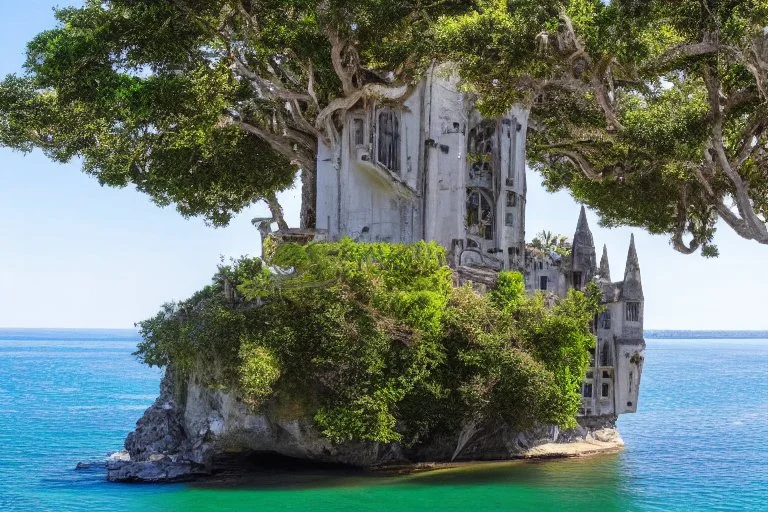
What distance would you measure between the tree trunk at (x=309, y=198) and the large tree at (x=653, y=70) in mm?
11916

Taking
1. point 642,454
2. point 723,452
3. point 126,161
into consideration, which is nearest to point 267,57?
point 126,161

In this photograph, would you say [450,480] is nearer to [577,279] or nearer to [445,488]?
[445,488]

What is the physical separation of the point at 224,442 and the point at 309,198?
14652 millimetres

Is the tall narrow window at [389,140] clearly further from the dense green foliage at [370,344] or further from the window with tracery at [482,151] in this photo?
the dense green foliage at [370,344]

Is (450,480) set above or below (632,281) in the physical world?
below

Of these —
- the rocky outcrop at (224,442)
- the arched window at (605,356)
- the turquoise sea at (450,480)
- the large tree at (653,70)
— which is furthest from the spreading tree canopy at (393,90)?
the rocky outcrop at (224,442)

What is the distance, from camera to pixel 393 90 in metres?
41.5

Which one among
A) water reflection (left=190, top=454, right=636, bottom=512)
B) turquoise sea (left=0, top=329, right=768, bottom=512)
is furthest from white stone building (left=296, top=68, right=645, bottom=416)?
water reflection (left=190, top=454, right=636, bottom=512)

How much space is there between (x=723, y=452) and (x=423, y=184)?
56.9ft

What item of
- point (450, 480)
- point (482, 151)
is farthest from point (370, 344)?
point (482, 151)

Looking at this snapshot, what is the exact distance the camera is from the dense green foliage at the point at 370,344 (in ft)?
109

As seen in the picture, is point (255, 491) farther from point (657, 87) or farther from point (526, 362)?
point (657, 87)

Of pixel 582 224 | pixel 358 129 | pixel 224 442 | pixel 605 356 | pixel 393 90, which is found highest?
pixel 393 90

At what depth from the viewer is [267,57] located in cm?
4091
